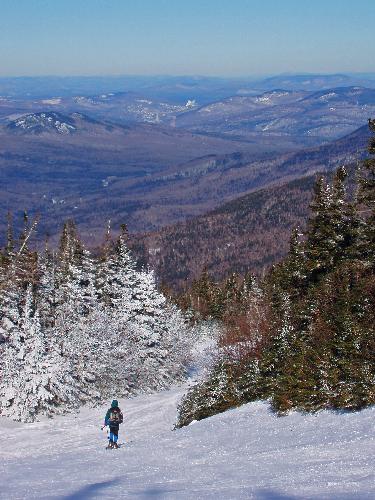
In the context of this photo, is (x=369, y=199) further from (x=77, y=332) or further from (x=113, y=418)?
(x=77, y=332)

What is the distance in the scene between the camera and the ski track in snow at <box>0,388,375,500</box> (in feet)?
37.6

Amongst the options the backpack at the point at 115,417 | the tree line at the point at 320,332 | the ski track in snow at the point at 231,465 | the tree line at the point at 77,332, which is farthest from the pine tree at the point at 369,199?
the tree line at the point at 77,332

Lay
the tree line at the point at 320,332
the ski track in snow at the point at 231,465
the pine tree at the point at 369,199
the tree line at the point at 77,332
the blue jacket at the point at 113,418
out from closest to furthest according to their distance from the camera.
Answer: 1. the ski track in snow at the point at 231,465
2. the tree line at the point at 320,332
3. the blue jacket at the point at 113,418
4. the pine tree at the point at 369,199
5. the tree line at the point at 77,332

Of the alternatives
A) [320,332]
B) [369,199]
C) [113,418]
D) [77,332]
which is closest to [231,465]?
[113,418]

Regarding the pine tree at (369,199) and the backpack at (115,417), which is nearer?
the backpack at (115,417)

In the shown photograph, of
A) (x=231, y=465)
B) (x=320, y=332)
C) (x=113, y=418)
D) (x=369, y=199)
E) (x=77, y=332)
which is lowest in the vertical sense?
(x=77, y=332)

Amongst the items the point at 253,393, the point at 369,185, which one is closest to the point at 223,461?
the point at 253,393

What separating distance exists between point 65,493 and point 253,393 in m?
14.1

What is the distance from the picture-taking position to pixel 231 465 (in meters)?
14.7

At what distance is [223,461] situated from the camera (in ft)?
50.6

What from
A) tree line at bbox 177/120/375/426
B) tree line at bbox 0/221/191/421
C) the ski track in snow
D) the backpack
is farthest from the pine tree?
tree line at bbox 0/221/191/421

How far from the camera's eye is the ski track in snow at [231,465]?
37.6 ft

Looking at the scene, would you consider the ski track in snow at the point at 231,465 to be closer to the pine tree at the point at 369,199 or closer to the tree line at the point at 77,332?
the pine tree at the point at 369,199

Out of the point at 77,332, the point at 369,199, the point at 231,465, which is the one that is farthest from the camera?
the point at 77,332
